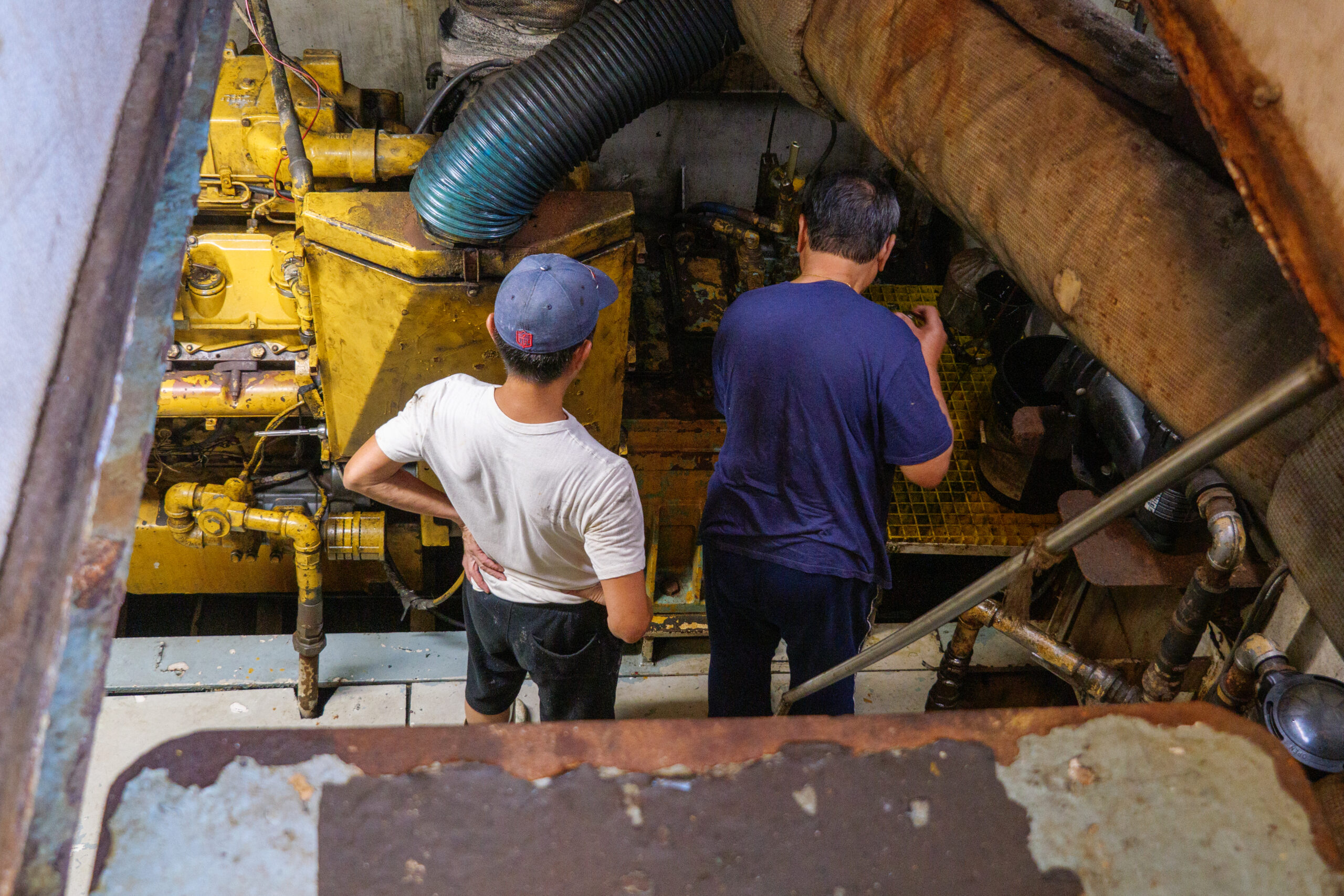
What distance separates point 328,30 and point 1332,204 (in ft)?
13.5

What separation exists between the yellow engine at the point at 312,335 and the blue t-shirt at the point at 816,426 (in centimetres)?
56

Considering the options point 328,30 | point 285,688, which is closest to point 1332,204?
point 285,688

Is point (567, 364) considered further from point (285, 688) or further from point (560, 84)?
point (285, 688)

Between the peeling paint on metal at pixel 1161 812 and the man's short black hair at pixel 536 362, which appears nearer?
the peeling paint on metal at pixel 1161 812

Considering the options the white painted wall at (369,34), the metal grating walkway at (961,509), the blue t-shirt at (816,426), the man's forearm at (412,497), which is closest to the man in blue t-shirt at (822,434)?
the blue t-shirt at (816,426)

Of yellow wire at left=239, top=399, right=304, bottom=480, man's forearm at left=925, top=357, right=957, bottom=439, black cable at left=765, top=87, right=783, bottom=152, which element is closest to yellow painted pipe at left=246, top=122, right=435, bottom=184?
yellow wire at left=239, top=399, right=304, bottom=480

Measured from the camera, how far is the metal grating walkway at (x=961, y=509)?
10.8 ft

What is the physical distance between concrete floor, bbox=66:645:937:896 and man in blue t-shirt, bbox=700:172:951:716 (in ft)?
2.53

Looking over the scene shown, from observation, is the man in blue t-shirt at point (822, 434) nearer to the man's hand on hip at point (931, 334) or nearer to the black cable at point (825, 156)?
the man's hand on hip at point (931, 334)

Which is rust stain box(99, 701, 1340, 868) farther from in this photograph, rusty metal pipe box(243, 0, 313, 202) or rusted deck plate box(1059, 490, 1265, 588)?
rusty metal pipe box(243, 0, 313, 202)

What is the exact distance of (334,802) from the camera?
819mm

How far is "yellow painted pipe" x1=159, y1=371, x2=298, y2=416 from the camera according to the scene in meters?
3.07

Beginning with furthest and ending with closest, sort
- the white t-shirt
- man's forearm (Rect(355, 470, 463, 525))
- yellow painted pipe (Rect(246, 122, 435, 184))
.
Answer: yellow painted pipe (Rect(246, 122, 435, 184))
man's forearm (Rect(355, 470, 463, 525))
the white t-shirt

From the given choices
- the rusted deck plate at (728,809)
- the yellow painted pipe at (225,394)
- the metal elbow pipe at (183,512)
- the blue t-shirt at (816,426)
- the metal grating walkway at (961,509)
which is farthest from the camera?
the metal grating walkway at (961,509)
